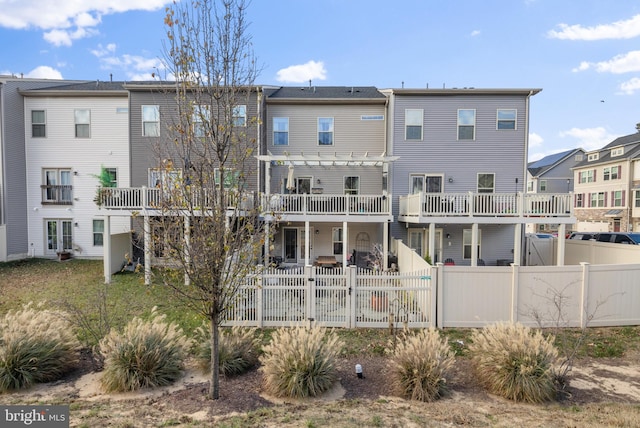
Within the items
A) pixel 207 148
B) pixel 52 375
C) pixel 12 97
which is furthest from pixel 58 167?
pixel 207 148

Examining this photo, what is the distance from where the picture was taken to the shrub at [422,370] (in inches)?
168

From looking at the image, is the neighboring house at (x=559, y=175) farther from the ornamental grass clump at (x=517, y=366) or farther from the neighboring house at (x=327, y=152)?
the ornamental grass clump at (x=517, y=366)

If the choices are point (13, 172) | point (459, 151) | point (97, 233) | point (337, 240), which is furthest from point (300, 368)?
point (13, 172)

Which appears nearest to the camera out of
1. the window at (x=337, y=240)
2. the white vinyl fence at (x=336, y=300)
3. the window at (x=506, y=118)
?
the white vinyl fence at (x=336, y=300)

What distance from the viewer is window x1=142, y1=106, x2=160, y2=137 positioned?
13836mm

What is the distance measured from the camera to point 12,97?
14508 mm

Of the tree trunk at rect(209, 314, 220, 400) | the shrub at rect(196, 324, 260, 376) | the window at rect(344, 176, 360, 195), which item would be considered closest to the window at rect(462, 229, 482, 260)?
the window at rect(344, 176, 360, 195)

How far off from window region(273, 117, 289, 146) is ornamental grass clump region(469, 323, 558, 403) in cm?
1205

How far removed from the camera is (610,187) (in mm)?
28328

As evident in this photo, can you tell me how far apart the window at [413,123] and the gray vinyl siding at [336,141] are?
124cm

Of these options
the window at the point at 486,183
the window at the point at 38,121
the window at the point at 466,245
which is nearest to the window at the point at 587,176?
the window at the point at 486,183

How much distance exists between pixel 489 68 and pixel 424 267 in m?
14.1

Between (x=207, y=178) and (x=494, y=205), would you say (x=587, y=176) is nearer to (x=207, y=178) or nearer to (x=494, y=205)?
(x=494, y=205)

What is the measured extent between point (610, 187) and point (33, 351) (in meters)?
39.2
